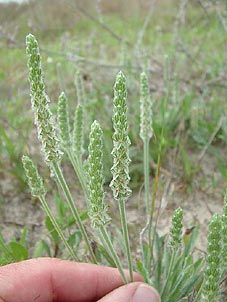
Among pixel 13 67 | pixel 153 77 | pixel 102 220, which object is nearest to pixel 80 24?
pixel 13 67

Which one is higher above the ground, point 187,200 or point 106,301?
point 106,301

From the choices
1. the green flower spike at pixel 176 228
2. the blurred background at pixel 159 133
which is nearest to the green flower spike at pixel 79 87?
the blurred background at pixel 159 133

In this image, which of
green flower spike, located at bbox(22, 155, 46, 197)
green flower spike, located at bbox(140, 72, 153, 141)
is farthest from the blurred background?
green flower spike, located at bbox(22, 155, 46, 197)

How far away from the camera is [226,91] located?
12.1ft

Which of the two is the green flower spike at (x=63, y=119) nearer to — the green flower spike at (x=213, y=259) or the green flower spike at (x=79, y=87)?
the green flower spike at (x=213, y=259)

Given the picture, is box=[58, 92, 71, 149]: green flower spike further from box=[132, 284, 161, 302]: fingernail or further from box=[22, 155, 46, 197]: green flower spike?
box=[132, 284, 161, 302]: fingernail

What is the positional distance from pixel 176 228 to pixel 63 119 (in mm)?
544

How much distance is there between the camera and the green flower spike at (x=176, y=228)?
1447 millimetres

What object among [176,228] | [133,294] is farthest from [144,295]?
[176,228]

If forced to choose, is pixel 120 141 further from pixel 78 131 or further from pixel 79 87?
pixel 79 87

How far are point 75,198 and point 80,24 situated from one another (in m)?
5.96

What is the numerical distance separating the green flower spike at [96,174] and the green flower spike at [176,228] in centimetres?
24

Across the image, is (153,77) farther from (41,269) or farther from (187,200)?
(41,269)

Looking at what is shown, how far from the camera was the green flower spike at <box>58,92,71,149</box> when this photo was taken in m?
1.63
